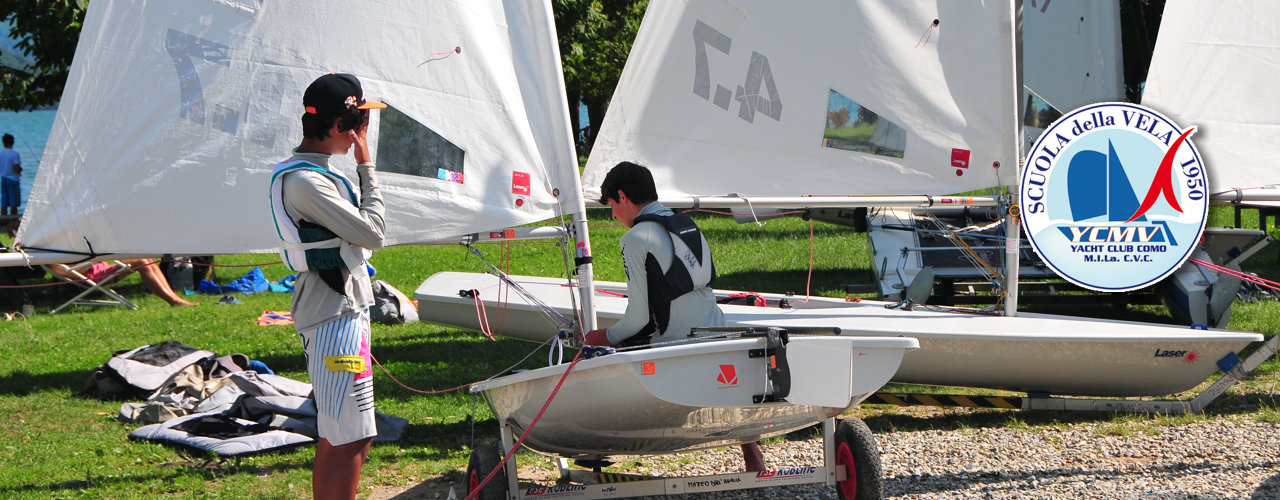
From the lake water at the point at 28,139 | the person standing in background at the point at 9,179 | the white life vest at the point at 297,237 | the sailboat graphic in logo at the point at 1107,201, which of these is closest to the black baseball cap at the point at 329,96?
the white life vest at the point at 297,237

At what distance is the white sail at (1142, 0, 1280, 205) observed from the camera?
21.5 ft

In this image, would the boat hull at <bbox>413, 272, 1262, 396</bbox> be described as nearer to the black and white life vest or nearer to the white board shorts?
the black and white life vest

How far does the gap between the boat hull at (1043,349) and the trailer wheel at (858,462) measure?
1.24 metres

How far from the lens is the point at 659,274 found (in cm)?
394

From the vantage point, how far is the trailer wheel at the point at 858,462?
396cm

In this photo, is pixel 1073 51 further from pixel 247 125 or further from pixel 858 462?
pixel 247 125

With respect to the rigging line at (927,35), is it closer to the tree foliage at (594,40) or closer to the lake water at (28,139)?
the lake water at (28,139)

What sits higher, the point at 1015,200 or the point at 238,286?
the point at 1015,200

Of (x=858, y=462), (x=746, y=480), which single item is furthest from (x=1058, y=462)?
(x=746, y=480)

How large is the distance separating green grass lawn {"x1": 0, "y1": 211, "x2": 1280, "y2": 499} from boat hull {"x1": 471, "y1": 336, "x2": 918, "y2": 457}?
84 cm

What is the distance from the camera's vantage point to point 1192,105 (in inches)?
260

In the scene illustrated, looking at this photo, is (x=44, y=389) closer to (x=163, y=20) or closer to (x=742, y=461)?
(x=163, y=20)

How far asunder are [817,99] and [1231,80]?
2532 mm

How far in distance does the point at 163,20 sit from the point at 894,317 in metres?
3.97
